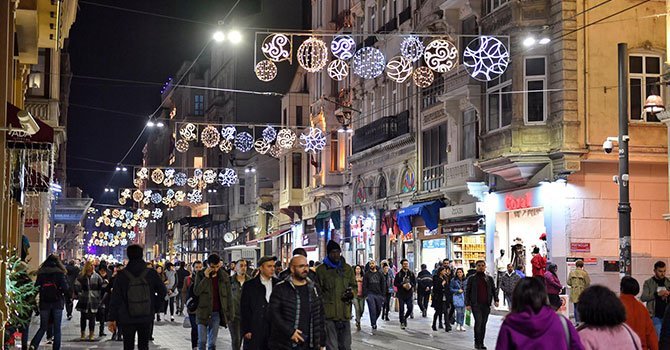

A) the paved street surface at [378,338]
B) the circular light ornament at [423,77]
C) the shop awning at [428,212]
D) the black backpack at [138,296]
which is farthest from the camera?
the shop awning at [428,212]

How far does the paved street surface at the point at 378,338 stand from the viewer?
2384cm

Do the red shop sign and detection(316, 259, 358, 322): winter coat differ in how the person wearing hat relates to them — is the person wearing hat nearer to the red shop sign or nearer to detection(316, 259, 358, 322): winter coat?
detection(316, 259, 358, 322): winter coat

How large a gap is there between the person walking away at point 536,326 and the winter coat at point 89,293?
18.9 m

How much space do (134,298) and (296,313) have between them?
4171 mm

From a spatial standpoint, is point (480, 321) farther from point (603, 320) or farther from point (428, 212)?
point (428, 212)

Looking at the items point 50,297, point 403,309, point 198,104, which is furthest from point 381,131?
point 198,104

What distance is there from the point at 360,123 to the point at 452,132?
45.5 ft

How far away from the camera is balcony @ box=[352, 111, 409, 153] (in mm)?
46750

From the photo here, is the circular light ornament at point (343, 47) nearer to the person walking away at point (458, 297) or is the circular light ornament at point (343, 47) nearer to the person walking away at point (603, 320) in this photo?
the person walking away at point (458, 297)

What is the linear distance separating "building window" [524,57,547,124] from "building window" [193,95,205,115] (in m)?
82.6

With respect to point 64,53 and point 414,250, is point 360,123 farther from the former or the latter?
point 64,53

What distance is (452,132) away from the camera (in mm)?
40281

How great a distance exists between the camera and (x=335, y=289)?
1684 cm

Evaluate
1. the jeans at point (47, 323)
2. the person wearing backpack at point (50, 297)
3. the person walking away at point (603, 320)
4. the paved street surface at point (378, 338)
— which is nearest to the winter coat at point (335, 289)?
the person wearing backpack at point (50, 297)
